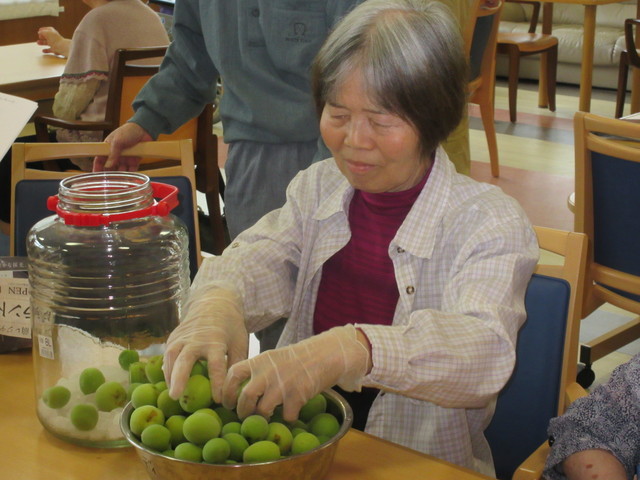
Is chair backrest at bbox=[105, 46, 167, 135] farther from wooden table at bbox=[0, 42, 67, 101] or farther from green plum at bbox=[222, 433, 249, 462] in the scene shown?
green plum at bbox=[222, 433, 249, 462]

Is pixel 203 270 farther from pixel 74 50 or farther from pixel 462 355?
pixel 74 50

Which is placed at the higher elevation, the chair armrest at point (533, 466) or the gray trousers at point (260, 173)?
the gray trousers at point (260, 173)

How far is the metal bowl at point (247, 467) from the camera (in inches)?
36.9

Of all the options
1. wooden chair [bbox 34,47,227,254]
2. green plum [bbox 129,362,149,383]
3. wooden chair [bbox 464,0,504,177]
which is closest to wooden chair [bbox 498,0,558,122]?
wooden chair [bbox 464,0,504,177]

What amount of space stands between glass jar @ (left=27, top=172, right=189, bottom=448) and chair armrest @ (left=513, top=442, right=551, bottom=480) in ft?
1.76

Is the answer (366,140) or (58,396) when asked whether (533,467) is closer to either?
(366,140)

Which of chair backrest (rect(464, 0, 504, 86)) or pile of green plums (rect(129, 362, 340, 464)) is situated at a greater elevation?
chair backrest (rect(464, 0, 504, 86))

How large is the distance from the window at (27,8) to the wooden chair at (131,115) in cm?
403

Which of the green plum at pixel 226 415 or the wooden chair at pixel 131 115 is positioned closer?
the green plum at pixel 226 415

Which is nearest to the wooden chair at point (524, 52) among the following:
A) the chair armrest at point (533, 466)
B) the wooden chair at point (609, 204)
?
the wooden chair at point (609, 204)

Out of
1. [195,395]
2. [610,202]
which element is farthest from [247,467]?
[610,202]

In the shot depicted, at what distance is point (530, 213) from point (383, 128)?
332 centimetres

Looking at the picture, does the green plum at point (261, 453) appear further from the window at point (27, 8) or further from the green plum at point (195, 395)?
the window at point (27, 8)

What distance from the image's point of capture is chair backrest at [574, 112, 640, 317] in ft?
7.67
